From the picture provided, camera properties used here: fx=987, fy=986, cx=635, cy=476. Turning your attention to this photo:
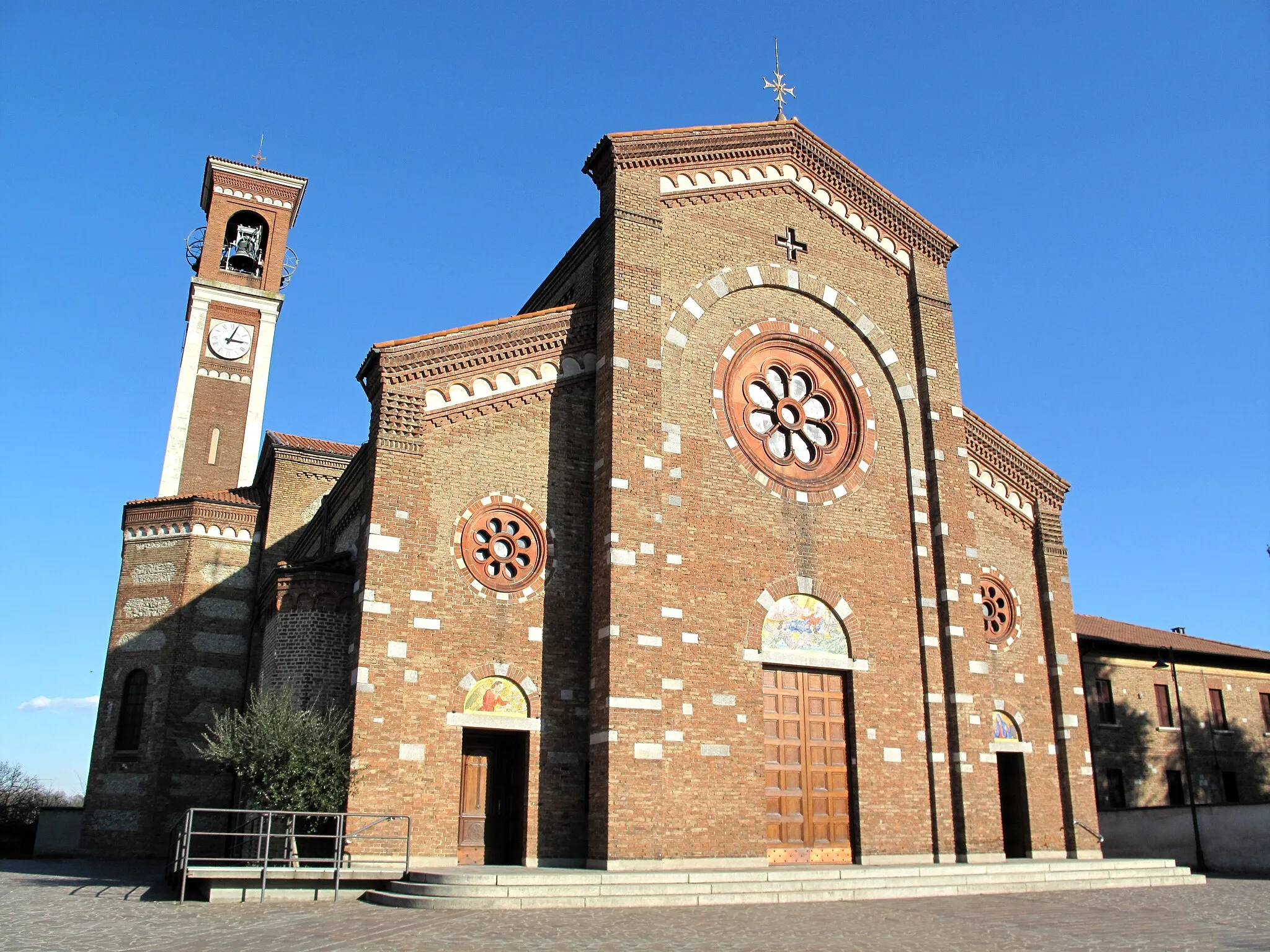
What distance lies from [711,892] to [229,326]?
29.8 meters

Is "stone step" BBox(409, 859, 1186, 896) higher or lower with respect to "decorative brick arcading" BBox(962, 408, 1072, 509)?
lower

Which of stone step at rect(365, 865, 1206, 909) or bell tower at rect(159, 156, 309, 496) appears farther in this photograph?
bell tower at rect(159, 156, 309, 496)

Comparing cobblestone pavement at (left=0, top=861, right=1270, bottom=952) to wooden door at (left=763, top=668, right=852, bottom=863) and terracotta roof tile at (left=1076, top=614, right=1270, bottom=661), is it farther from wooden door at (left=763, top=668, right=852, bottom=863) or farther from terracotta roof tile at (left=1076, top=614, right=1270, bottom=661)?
terracotta roof tile at (left=1076, top=614, right=1270, bottom=661)

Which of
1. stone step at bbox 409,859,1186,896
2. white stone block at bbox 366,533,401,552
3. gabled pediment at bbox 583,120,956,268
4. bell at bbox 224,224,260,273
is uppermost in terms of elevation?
bell at bbox 224,224,260,273

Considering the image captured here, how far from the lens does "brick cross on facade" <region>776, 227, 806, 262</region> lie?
68.2ft

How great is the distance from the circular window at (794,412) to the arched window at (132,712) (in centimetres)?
1830

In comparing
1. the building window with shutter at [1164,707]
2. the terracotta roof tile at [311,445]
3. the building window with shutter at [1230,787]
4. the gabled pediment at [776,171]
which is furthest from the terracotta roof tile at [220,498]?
the building window with shutter at [1230,787]

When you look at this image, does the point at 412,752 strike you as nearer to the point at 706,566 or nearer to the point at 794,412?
the point at 706,566

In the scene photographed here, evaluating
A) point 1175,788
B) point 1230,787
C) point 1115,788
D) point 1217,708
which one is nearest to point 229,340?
point 1115,788

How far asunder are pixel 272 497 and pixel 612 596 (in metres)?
15.7

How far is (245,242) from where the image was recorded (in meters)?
38.1

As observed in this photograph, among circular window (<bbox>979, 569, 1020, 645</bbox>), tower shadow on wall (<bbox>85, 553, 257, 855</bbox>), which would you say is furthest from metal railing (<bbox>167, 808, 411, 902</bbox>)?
circular window (<bbox>979, 569, 1020, 645</bbox>)

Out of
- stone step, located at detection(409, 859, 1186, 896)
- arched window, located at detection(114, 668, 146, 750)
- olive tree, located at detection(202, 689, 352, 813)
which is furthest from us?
arched window, located at detection(114, 668, 146, 750)

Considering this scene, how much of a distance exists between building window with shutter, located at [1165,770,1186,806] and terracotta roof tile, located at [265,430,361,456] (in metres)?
26.6
